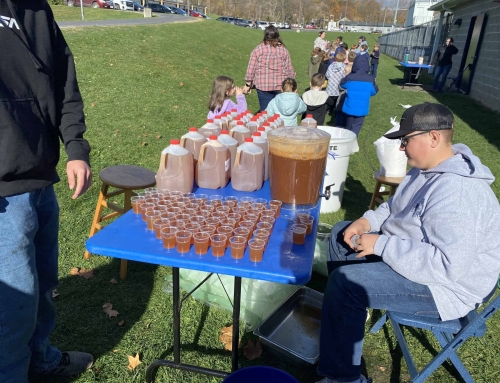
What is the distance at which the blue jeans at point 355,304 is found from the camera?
2.05m

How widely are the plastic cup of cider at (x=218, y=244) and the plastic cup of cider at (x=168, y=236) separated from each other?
0.59ft

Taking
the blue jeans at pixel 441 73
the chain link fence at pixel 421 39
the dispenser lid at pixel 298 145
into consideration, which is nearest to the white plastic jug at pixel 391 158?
the dispenser lid at pixel 298 145

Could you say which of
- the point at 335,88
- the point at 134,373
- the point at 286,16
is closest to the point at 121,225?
the point at 134,373

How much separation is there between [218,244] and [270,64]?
576cm

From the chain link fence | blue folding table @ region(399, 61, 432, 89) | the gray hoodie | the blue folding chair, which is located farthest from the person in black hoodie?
the chain link fence

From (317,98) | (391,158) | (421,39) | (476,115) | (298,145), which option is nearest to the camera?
(298,145)

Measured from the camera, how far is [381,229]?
8.26 ft

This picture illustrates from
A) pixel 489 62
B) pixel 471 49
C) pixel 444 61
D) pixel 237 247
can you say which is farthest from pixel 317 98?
pixel 471 49

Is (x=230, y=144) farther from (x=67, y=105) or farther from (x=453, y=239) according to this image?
(x=453, y=239)

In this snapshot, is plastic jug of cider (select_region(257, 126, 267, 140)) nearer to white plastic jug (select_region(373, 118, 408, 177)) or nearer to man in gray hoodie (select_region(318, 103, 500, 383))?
man in gray hoodie (select_region(318, 103, 500, 383))

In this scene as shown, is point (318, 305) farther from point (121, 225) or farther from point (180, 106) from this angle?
point (180, 106)

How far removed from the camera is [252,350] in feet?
8.88

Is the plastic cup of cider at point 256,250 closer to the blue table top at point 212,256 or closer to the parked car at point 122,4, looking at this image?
the blue table top at point 212,256

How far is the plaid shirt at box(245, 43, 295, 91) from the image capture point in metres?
6.83
